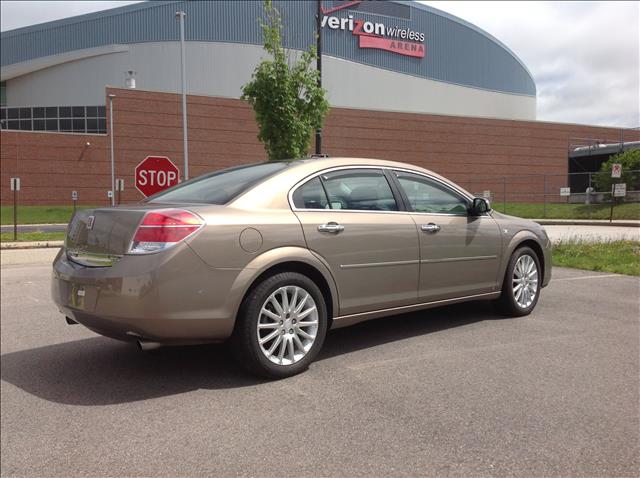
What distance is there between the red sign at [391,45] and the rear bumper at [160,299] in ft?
162

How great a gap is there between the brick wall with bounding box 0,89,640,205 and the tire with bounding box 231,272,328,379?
3602 centimetres

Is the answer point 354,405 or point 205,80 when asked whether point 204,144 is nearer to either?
point 205,80

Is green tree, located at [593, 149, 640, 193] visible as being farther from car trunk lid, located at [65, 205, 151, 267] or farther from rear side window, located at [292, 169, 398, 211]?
car trunk lid, located at [65, 205, 151, 267]

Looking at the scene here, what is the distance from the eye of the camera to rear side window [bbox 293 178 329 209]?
13.6ft

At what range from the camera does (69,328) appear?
5.65 m

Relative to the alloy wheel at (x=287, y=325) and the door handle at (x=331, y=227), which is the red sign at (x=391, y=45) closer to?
the door handle at (x=331, y=227)

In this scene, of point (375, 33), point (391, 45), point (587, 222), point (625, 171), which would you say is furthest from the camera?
point (391, 45)

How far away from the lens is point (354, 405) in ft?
11.2

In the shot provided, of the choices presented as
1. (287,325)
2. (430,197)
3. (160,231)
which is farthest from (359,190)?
(160,231)

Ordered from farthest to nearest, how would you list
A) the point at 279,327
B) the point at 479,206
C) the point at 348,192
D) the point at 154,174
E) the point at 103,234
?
the point at 154,174 → the point at 479,206 → the point at 348,192 → the point at 279,327 → the point at 103,234

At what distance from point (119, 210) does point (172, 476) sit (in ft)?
6.25

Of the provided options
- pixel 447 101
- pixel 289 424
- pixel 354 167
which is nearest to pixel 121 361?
pixel 289 424

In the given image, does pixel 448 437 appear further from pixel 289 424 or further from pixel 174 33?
pixel 174 33

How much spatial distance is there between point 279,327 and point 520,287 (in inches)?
121
